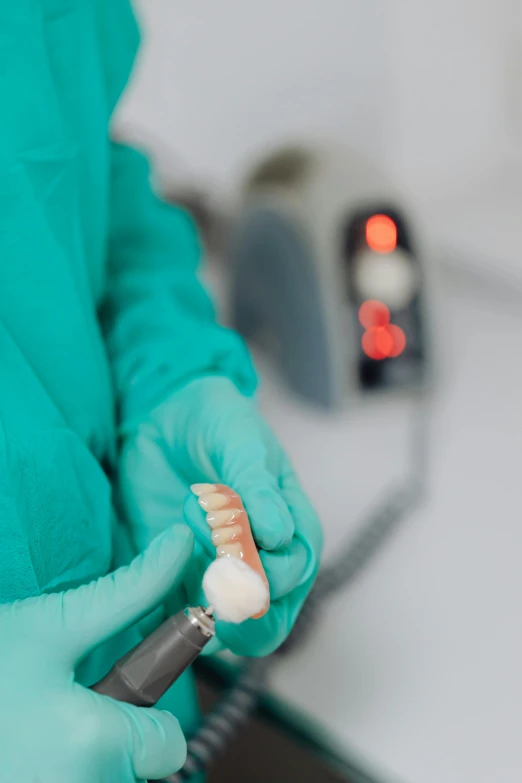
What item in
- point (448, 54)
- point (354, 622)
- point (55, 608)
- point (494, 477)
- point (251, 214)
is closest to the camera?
point (55, 608)

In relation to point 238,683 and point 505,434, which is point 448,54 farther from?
point 238,683


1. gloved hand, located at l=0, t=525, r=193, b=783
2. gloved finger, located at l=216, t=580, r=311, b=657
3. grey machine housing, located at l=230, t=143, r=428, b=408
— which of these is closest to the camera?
gloved hand, located at l=0, t=525, r=193, b=783

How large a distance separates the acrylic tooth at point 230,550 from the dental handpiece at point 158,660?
0.03m

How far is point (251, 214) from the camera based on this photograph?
0.91 meters

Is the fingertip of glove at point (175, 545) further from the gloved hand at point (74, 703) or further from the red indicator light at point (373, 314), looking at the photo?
the red indicator light at point (373, 314)

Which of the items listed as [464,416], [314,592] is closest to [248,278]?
[464,416]

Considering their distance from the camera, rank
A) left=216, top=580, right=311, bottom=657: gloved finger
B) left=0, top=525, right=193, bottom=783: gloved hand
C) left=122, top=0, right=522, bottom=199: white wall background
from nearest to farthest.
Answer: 1. left=0, top=525, right=193, bottom=783: gloved hand
2. left=216, top=580, right=311, bottom=657: gloved finger
3. left=122, top=0, right=522, bottom=199: white wall background

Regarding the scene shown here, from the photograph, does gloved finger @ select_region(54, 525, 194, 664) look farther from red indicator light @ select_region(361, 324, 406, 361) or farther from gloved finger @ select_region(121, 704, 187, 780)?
red indicator light @ select_region(361, 324, 406, 361)

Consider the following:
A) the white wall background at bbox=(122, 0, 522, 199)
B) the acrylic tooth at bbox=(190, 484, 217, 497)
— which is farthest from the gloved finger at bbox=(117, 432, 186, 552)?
the white wall background at bbox=(122, 0, 522, 199)

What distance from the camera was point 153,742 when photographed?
13.2 inches

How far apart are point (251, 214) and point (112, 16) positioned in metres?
0.44

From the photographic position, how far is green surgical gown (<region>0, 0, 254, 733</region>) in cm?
38

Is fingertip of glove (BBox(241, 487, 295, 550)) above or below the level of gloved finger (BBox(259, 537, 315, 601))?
above

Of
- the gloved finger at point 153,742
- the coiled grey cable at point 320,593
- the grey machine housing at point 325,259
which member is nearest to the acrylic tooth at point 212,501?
the gloved finger at point 153,742
